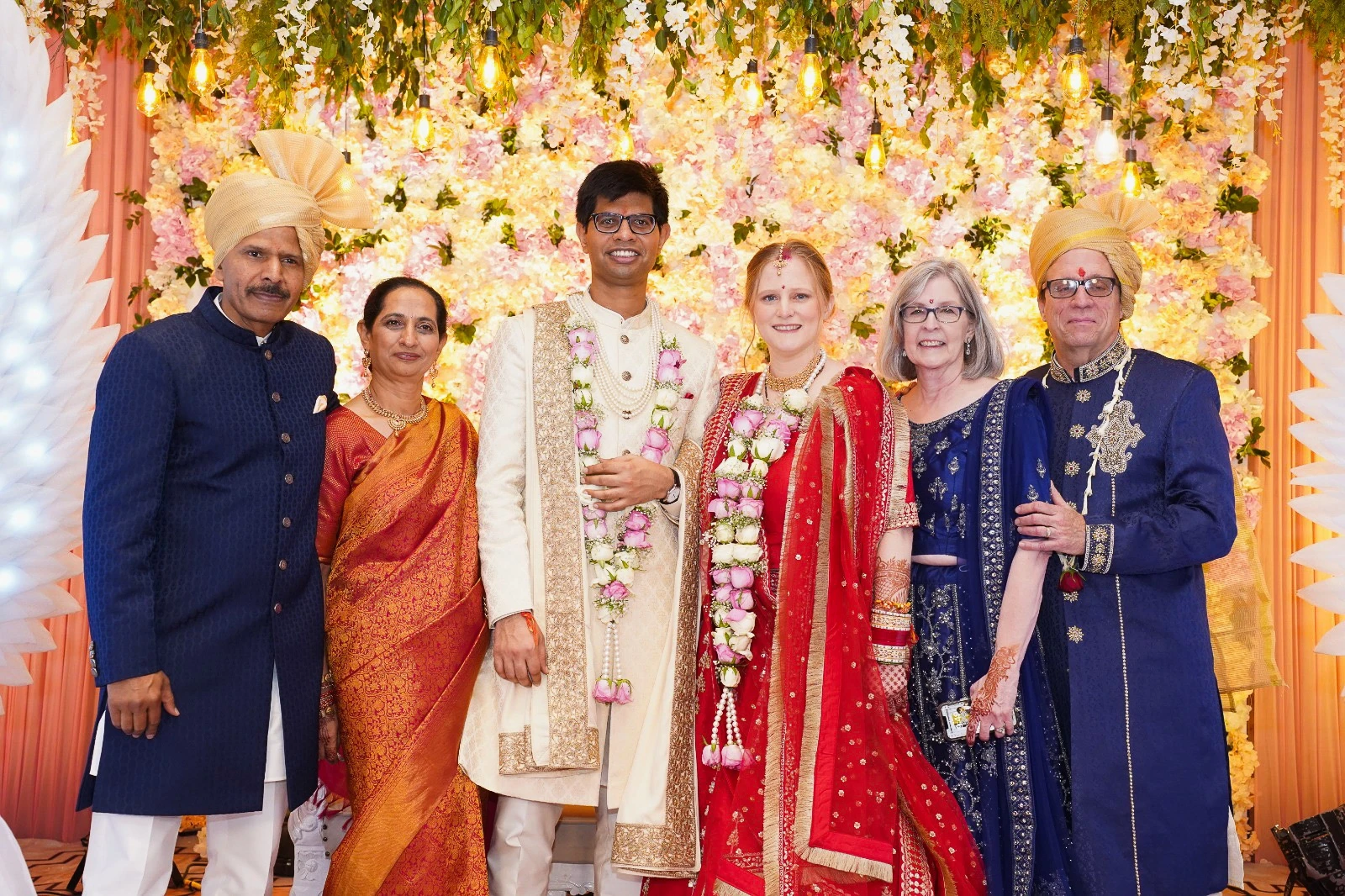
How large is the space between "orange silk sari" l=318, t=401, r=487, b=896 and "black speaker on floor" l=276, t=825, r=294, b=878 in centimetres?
149

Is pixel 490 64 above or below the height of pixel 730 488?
above

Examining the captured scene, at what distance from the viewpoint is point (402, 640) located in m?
2.59

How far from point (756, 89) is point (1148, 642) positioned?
2.49m

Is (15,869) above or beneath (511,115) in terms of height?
beneath

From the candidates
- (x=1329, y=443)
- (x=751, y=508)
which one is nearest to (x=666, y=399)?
(x=751, y=508)

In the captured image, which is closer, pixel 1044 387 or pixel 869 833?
pixel 869 833

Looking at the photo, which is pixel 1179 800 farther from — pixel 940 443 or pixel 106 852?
pixel 106 852

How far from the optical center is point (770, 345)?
2.71m

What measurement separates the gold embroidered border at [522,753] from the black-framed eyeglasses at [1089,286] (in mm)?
1654

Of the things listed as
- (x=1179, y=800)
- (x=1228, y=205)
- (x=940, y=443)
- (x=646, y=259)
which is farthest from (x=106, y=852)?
(x=1228, y=205)

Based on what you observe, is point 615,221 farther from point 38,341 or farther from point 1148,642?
point 1148,642

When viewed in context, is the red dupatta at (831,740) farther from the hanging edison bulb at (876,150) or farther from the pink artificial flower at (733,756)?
the hanging edison bulb at (876,150)

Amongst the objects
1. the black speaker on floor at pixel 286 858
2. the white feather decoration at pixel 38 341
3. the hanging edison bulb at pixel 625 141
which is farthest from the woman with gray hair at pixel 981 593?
the black speaker on floor at pixel 286 858

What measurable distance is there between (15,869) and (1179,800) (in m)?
2.69
